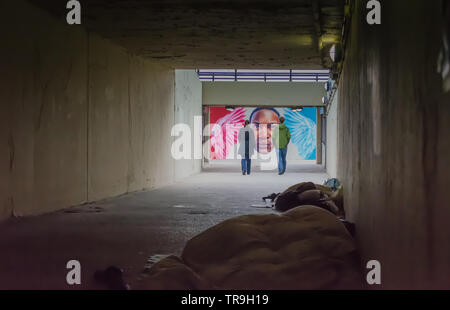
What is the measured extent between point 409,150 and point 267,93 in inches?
630

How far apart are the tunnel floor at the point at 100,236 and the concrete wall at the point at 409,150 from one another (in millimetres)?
1587

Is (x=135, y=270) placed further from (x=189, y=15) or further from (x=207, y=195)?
(x=207, y=195)

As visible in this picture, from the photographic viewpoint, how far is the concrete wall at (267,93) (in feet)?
57.3

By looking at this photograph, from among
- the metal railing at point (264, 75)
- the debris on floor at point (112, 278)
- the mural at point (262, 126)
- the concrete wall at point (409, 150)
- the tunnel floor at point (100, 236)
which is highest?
the metal railing at point (264, 75)

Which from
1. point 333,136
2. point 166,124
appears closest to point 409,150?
point 166,124

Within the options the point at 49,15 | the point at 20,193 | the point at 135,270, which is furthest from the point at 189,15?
the point at 135,270

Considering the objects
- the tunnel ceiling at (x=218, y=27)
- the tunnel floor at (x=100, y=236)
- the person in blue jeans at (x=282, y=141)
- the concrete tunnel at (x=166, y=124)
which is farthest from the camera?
the person in blue jeans at (x=282, y=141)

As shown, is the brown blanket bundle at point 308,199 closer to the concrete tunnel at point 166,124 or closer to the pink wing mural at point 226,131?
the concrete tunnel at point 166,124

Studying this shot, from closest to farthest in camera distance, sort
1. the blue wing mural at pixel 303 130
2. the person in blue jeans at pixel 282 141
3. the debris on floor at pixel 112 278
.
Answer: the debris on floor at pixel 112 278 → the person in blue jeans at pixel 282 141 → the blue wing mural at pixel 303 130

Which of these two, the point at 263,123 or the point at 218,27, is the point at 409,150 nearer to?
the point at 218,27

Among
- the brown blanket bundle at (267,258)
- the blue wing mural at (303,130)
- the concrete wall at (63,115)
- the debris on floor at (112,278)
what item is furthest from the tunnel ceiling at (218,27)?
the blue wing mural at (303,130)

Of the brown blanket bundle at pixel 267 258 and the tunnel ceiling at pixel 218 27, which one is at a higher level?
the tunnel ceiling at pixel 218 27

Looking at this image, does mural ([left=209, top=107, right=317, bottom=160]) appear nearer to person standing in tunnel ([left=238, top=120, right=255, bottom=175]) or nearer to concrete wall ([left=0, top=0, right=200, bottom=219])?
person standing in tunnel ([left=238, top=120, right=255, bottom=175])

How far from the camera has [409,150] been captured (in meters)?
1.65
